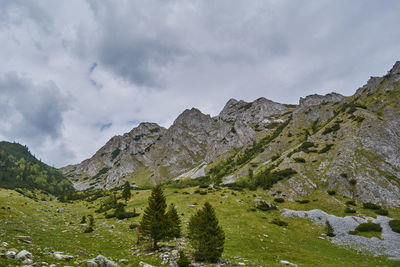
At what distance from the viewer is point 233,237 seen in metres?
37.2

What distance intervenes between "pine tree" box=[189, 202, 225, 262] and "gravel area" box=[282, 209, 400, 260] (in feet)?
121

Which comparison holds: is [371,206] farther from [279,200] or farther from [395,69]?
[395,69]

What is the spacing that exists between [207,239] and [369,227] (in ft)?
169

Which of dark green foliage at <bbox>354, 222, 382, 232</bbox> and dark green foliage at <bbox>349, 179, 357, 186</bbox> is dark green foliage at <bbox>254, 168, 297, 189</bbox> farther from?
dark green foliage at <bbox>354, 222, 382, 232</bbox>

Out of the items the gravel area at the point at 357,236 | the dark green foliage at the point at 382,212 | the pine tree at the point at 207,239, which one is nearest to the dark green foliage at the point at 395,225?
the gravel area at the point at 357,236

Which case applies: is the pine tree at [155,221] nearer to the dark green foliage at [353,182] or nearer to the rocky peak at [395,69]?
the dark green foliage at [353,182]

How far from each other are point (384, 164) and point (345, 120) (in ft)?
167

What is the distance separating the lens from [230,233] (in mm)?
40062

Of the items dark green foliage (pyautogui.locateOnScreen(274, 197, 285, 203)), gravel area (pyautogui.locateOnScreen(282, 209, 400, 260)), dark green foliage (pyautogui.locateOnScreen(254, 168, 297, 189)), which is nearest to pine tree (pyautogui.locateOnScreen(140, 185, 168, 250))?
gravel area (pyautogui.locateOnScreen(282, 209, 400, 260))

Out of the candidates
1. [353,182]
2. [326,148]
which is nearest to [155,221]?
[353,182]

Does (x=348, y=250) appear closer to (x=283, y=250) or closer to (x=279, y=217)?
(x=283, y=250)

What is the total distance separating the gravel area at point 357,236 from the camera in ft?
127

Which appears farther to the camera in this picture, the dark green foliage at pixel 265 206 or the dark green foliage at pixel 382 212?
the dark green foliage at pixel 265 206

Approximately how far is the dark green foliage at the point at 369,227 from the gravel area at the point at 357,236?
1010mm
